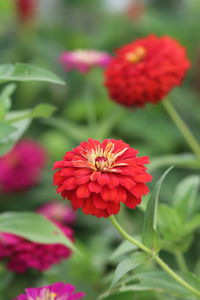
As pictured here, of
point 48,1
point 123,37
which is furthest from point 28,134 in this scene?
point 48,1

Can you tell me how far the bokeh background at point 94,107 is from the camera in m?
1.34

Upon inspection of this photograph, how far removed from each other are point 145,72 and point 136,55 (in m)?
0.05

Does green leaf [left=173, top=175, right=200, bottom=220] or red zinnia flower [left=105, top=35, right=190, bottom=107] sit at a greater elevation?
red zinnia flower [left=105, top=35, right=190, bottom=107]

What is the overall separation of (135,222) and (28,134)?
68 centimetres

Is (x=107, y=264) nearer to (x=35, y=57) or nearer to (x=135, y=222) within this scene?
(x=135, y=222)

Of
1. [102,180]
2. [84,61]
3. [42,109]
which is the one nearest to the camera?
[102,180]

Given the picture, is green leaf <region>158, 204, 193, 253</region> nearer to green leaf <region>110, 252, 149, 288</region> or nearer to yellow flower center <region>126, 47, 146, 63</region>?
green leaf <region>110, 252, 149, 288</region>

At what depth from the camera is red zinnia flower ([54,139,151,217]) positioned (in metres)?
0.58

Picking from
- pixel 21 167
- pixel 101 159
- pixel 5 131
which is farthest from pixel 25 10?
pixel 101 159

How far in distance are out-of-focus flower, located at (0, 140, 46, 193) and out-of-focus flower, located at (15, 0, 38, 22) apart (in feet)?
2.51

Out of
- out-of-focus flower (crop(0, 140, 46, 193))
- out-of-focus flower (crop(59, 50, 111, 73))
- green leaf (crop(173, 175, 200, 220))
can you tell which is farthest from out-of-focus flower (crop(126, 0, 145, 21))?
green leaf (crop(173, 175, 200, 220))

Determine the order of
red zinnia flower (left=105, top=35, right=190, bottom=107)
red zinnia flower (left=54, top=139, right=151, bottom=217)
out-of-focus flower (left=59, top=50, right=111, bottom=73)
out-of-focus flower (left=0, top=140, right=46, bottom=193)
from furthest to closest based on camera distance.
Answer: out-of-focus flower (left=0, top=140, right=46, bottom=193)
out-of-focus flower (left=59, top=50, right=111, bottom=73)
red zinnia flower (left=105, top=35, right=190, bottom=107)
red zinnia flower (left=54, top=139, right=151, bottom=217)

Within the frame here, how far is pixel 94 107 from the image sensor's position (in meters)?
1.86

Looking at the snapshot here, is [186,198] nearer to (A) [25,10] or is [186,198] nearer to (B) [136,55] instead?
(B) [136,55]
